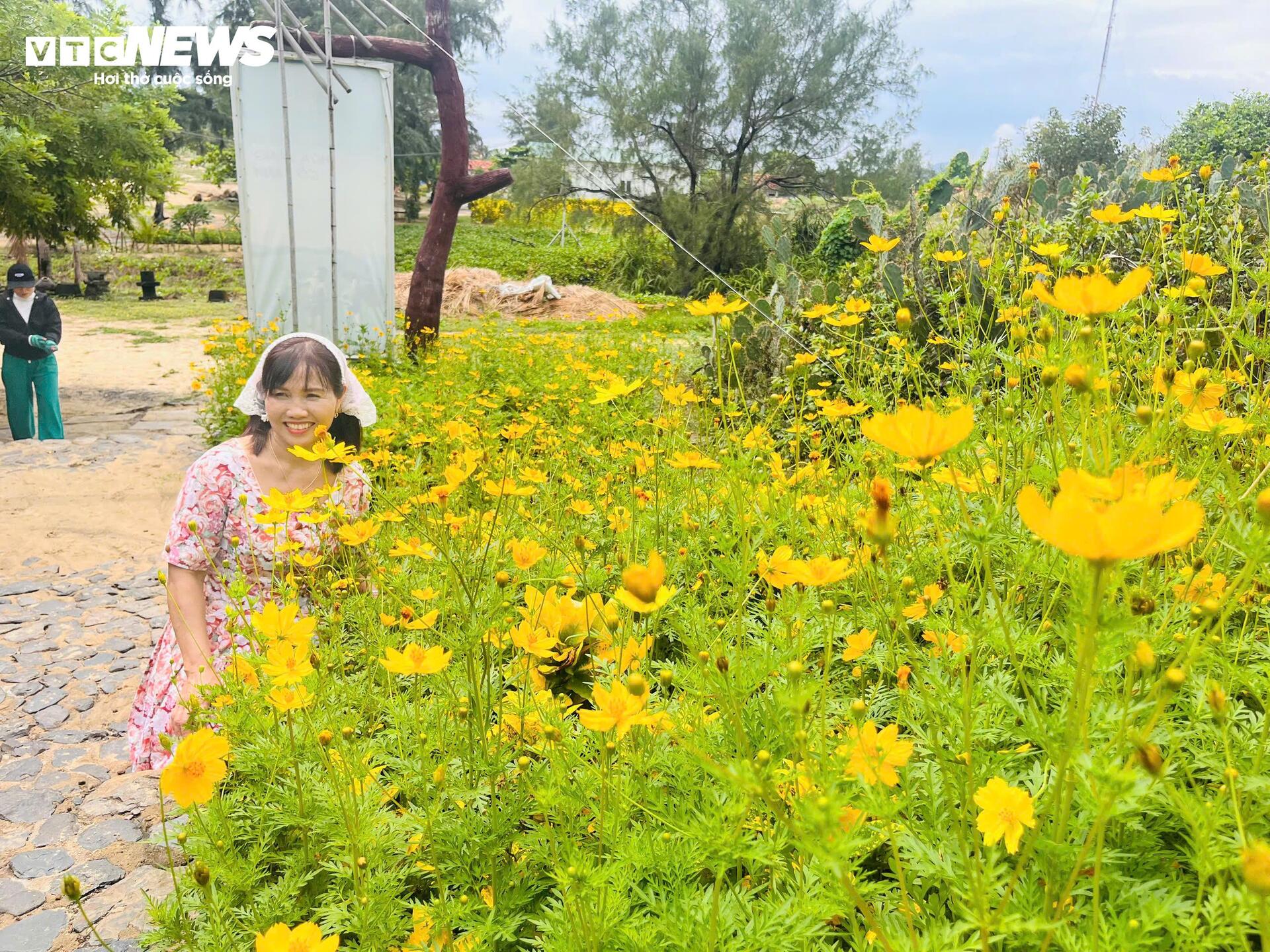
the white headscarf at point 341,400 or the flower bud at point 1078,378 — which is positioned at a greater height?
the flower bud at point 1078,378

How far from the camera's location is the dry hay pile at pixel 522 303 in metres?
13.2

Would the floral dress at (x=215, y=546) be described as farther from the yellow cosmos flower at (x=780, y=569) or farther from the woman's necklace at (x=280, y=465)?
the yellow cosmos flower at (x=780, y=569)

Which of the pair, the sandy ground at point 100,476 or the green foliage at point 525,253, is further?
the green foliage at point 525,253

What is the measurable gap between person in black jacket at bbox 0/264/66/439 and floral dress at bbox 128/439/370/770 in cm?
497

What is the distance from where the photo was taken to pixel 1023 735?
101cm

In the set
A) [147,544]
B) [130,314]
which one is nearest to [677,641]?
[147,544]

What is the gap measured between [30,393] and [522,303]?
8176mm

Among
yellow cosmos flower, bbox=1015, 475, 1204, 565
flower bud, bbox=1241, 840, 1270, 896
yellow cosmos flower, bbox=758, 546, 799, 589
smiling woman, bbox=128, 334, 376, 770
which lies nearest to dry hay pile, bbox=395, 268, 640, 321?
smiling woman, bbox=128, 334, 376, 770

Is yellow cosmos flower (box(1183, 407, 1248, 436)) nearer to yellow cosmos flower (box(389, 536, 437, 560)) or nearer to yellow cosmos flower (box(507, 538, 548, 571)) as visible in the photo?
yellow cosmos flower (box(507, 538, 548, 571))

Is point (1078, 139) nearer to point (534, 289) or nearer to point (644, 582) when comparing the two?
point (534, 289)

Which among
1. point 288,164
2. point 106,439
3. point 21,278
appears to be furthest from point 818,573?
point 21,278

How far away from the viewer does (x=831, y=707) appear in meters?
1.24

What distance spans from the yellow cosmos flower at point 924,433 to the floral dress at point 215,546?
61.9 inches

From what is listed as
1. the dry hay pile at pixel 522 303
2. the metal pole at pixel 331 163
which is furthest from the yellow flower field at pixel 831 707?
the dry hay pile at pixel 522 303
